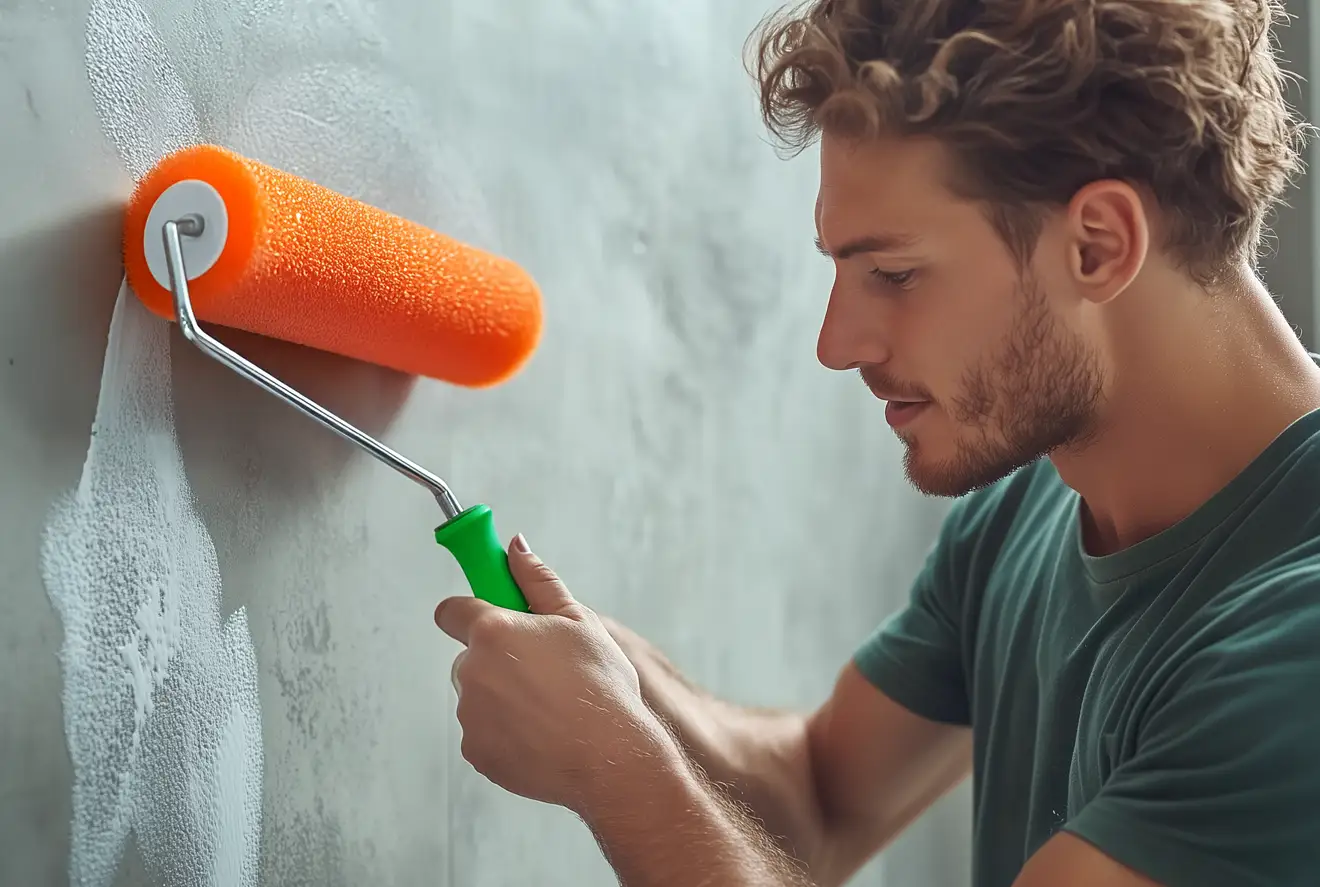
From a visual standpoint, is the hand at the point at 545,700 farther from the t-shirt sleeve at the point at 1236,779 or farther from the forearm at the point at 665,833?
the t-shirt sleeve at the point at 1236,779

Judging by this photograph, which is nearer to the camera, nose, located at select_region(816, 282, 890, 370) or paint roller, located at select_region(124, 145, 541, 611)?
paint roller, located at select_region(124, 145, 541, 611)

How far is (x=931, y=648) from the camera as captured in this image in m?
0.92

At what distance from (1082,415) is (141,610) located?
54 centimetres

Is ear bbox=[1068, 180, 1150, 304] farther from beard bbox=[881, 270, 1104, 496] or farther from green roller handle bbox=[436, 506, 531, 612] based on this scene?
green roller handle bbox=[436, 506, 531, 612]

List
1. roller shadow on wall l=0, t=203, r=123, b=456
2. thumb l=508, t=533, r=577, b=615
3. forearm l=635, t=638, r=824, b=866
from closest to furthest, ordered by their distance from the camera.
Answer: roller shadow on wall l=0, t=203, r=123, b=456
thumb l=508, t=533, r=577, b=615
forearm l=635, t=638, r=824, b=866

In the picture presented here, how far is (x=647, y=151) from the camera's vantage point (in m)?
0.92

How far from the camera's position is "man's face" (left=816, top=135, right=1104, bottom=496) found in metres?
0.69

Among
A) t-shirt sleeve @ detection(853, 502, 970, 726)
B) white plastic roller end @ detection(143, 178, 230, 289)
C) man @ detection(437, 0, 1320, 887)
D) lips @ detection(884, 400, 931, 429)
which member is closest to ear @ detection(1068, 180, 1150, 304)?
man @ detection(437, 0, 1320, 887)

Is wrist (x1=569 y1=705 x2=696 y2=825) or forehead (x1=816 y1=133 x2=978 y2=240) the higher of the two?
forehead (x1=816 y1=133 x2=978 y2=240)

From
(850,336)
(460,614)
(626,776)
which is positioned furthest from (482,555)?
(850,336)

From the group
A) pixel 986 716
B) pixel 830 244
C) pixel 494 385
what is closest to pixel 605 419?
pixel 494 385

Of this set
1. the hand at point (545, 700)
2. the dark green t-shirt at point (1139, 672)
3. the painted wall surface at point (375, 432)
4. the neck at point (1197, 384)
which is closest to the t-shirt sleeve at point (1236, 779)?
the dark green t-shirt at point (1139, 672)

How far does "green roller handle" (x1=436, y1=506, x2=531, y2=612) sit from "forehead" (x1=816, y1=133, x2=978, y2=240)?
272mm

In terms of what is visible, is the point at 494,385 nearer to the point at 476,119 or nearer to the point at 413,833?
the point at 476,119
